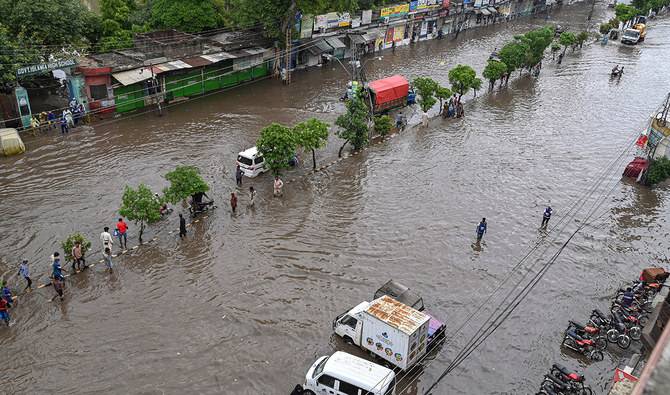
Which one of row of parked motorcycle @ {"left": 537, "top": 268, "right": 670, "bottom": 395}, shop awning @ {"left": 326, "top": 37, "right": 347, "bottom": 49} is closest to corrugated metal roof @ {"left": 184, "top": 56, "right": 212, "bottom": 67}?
shop awning @ {"left": 326, "top": 37, "right": 347, "bottom": 49}

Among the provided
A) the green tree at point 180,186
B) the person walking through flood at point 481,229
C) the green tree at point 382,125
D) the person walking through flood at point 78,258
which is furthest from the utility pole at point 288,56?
the person walking through flood at point 78,258

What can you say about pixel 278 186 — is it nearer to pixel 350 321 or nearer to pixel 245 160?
pixel 245 160

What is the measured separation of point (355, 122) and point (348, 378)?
58.9ft

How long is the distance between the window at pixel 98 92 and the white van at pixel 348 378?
1010 inches

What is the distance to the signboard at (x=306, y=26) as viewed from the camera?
154ft

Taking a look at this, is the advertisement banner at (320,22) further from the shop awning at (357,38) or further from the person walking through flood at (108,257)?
the person walking through flood at (108,257)

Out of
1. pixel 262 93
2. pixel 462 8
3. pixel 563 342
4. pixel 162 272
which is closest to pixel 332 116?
pixel 262 93

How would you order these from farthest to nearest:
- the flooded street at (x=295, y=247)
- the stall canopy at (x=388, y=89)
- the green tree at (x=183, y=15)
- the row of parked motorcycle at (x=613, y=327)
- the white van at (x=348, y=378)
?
the green tree at (x=183, y=15) < the stall canopy at (x=388, y=89) < the row of parked motorcycle at (x=613, y=327) < the flooded street at (x=295, y=247) < the white van at (x=348, y=378)

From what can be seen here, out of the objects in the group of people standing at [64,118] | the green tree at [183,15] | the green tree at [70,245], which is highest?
the green tree at [183,15]

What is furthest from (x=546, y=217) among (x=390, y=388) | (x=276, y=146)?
(x=390, y=388)

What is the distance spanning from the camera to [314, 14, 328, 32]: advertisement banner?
48.5 m

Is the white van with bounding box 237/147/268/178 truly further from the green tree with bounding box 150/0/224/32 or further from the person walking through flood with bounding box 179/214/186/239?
the green tree with bounding box 150/0/224/32

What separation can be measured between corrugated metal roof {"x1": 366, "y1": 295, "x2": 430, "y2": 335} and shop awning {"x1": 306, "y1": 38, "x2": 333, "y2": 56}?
3551 centimetres

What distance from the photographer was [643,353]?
18.0m
